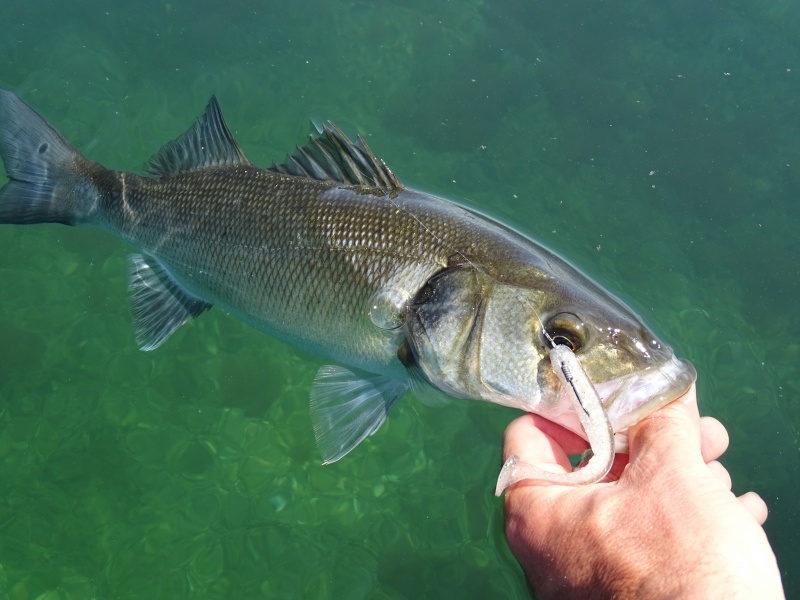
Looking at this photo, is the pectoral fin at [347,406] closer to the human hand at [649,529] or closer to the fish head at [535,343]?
the fish head at [535,343]

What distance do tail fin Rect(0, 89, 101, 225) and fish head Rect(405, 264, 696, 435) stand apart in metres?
1.89

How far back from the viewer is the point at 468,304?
2.38m

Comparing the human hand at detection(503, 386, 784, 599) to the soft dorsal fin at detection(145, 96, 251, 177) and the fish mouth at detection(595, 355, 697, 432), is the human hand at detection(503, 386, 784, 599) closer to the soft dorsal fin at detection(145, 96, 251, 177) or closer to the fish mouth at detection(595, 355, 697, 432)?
the fish mouth at detection(595, 355, 697, 432)

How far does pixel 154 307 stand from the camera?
3.28m

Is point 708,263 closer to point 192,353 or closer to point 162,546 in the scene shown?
point 192,353

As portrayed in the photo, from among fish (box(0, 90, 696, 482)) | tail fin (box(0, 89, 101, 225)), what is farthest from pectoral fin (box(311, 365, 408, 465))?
tail fin (box(0, 89, 101, 225))

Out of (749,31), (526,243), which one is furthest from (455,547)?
(749,31)

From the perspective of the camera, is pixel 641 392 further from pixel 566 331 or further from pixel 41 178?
pixel 41 178

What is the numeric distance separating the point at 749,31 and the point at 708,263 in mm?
2716

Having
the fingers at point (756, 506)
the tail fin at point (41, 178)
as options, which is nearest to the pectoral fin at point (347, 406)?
the fingers at point (756, 506)

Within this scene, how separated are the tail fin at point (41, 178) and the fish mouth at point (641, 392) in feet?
8.47

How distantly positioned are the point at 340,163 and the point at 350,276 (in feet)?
1.83

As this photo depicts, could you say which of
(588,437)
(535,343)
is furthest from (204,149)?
(588,437)

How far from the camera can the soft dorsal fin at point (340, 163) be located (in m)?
2.77
